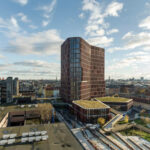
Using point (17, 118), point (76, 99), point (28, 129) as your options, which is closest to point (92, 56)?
point (76, 99)

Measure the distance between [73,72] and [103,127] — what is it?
162 feet

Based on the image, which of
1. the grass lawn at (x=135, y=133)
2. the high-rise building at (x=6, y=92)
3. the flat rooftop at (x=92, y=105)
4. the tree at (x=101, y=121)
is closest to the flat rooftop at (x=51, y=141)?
the tree at (x=101, y=121)

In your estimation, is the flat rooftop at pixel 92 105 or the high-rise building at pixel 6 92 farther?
the high-rise building at pixel 6 92

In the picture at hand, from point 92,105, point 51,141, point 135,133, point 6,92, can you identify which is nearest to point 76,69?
point 92,105

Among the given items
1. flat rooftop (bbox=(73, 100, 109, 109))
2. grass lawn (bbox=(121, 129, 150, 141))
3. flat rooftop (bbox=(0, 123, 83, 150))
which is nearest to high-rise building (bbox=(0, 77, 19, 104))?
flat rooftop (bbox=(73, 100, 109, 109))

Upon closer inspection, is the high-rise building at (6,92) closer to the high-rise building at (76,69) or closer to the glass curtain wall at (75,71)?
the high-rise building at (76,69)

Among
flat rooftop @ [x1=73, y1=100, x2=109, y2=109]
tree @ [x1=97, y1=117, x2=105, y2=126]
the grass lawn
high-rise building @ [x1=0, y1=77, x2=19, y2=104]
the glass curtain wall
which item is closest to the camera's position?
the grass lawn

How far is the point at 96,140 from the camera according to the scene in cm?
5469

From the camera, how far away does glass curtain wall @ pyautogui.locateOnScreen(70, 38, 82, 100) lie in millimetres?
101225

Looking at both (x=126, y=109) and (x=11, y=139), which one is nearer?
(x=11, y=139)

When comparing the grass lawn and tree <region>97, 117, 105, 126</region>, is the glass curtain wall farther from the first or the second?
the grass lawn

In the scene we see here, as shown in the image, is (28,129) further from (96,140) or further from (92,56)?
(92,56)

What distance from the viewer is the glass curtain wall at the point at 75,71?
10122 centimetres

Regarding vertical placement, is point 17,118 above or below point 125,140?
above
